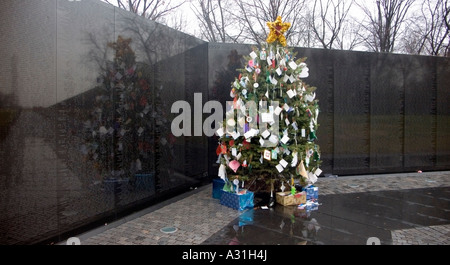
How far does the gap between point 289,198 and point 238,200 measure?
3.20ft

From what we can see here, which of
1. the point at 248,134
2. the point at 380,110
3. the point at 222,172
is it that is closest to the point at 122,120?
the point at 222,172

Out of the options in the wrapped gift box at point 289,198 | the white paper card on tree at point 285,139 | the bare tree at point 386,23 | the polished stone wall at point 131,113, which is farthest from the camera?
the bare tree at point 386,23

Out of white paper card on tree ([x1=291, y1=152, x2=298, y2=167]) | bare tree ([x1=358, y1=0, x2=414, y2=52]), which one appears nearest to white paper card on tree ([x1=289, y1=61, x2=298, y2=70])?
white paper card on tree ([x1=291, y1=152, x2=298, y2=167])

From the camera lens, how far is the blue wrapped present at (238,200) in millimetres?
6578

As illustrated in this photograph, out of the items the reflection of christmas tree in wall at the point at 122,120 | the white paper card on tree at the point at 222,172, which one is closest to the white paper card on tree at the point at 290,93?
the white paper card on tree at the point at 222,172

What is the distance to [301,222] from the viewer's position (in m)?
5.86

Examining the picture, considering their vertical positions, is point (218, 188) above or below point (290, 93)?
below

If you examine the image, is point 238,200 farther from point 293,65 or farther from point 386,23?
point 386,23

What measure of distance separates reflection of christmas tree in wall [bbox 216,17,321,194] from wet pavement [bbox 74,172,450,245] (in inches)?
28.1

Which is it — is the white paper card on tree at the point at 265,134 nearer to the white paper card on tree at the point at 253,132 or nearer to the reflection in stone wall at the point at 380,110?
the white paper card on tree at the point at 253,132

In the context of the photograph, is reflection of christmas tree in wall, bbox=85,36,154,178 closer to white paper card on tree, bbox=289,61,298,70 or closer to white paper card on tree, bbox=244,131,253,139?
white paper card on tree, bbox=244,131,253,139

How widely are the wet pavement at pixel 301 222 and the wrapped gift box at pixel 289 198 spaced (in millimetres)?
127

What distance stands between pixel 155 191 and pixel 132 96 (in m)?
1.84

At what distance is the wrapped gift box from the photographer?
6.80 m
